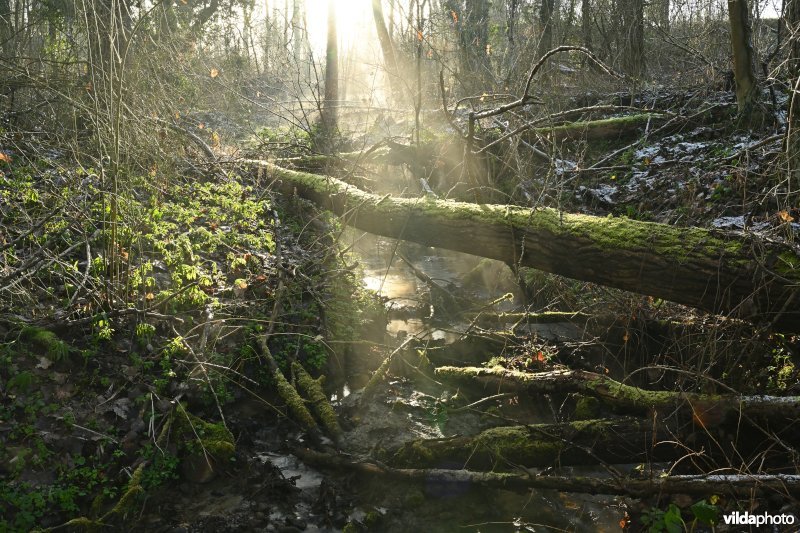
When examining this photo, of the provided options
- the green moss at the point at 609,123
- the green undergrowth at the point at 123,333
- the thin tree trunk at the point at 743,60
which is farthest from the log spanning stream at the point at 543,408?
the thin tree trunk at the point at 743,60

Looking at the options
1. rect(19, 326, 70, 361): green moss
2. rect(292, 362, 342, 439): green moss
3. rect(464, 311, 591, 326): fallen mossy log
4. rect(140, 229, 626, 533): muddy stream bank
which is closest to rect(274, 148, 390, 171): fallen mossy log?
rect(464, 311, 591, 326): fallen mossy log

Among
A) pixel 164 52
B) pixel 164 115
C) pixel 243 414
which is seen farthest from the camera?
pixel 164 52

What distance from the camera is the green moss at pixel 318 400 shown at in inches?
179

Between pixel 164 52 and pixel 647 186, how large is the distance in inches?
246

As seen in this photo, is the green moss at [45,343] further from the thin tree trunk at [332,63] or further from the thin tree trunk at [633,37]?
the thin tree trunk at [633,37]

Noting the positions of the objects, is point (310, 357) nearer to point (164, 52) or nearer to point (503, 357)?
point (503, 357)

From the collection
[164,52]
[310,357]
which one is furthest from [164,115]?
[310,357]

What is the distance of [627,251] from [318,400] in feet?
9.17

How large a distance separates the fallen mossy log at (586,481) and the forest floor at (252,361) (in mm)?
73

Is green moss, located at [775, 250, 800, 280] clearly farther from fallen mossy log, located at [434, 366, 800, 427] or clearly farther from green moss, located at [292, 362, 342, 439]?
green moss, located at [292, 362, 342, 439]

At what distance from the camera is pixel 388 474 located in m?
3.98

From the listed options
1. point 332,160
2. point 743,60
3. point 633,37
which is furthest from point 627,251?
point 633,37

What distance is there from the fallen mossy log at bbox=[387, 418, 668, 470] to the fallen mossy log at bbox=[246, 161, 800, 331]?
3.44ft

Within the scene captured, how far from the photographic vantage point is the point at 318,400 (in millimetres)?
4738
